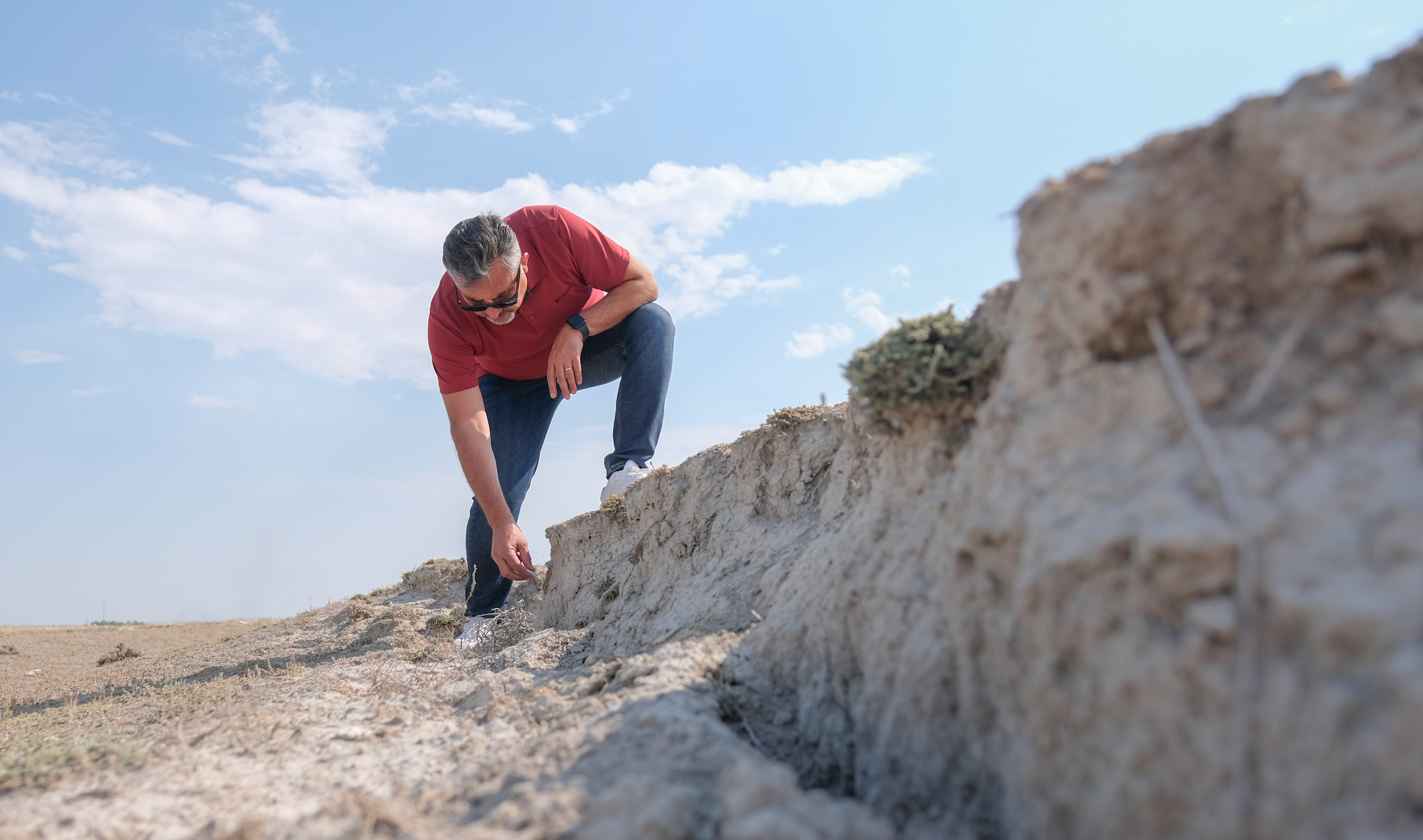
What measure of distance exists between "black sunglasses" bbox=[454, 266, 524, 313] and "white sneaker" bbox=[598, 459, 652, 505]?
64.5 inches

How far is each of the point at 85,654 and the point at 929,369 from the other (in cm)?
1467

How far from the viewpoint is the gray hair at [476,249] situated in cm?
546

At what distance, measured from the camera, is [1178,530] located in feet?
6.38

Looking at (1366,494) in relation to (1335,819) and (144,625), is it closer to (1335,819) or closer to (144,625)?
(1335,819)

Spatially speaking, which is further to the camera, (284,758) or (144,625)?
(144,625)

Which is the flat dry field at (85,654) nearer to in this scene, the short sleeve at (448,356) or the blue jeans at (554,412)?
the blue jeans at (554,412)

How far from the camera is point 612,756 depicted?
279cm

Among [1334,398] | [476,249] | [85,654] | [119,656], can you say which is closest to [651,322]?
[476,249]

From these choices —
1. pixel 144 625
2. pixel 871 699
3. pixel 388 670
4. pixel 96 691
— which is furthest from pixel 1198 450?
pixel 144 625

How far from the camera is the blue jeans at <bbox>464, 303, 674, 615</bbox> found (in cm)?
639

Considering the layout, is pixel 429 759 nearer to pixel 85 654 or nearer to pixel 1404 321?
pixel 1404 321

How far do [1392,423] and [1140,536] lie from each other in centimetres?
62

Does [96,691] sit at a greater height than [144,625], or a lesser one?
lesser

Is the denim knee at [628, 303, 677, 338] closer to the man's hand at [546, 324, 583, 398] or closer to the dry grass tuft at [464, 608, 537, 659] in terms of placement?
the man's hand at [546, 324, 583, 398]
